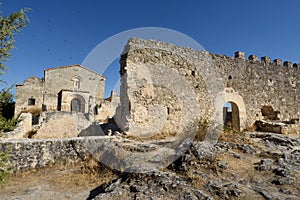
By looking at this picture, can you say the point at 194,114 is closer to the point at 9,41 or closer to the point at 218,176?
the point at 218,176

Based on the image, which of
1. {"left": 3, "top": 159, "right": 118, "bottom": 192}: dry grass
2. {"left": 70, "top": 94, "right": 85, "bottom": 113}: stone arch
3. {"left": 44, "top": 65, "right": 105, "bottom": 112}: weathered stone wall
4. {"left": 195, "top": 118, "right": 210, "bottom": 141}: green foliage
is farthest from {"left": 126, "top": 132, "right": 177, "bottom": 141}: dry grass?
{"left": 70, "top": 94, "right": 85, "bottom": 113}: stone arch

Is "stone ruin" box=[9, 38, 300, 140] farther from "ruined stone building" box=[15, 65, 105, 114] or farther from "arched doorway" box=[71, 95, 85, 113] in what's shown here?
"ruined stone building" box=[15, 65, 105, 114]

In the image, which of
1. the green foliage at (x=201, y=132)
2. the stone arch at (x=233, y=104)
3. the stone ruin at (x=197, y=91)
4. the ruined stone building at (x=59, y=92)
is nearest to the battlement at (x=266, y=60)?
the stone ruin at (x=197, y=91)

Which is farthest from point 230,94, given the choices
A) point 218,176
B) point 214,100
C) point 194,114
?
point 218,176

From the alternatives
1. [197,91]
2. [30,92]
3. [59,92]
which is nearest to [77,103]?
[59,92]

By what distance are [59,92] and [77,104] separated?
2.82 meters

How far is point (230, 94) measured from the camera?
1031 centimetres

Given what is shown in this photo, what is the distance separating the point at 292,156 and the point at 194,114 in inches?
181

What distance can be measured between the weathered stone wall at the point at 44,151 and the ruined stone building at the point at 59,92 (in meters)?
14.8

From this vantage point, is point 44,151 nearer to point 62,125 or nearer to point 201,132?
point 201,132

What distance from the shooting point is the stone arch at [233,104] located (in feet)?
32.3

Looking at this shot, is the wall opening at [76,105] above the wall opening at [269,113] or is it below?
above

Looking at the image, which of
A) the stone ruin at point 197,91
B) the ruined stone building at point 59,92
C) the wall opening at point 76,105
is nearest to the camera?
the stone ruin at point 197,91

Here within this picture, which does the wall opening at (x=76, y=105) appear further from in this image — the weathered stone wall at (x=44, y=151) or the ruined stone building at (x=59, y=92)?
the weathered stone wall at (x=44, y=151)
